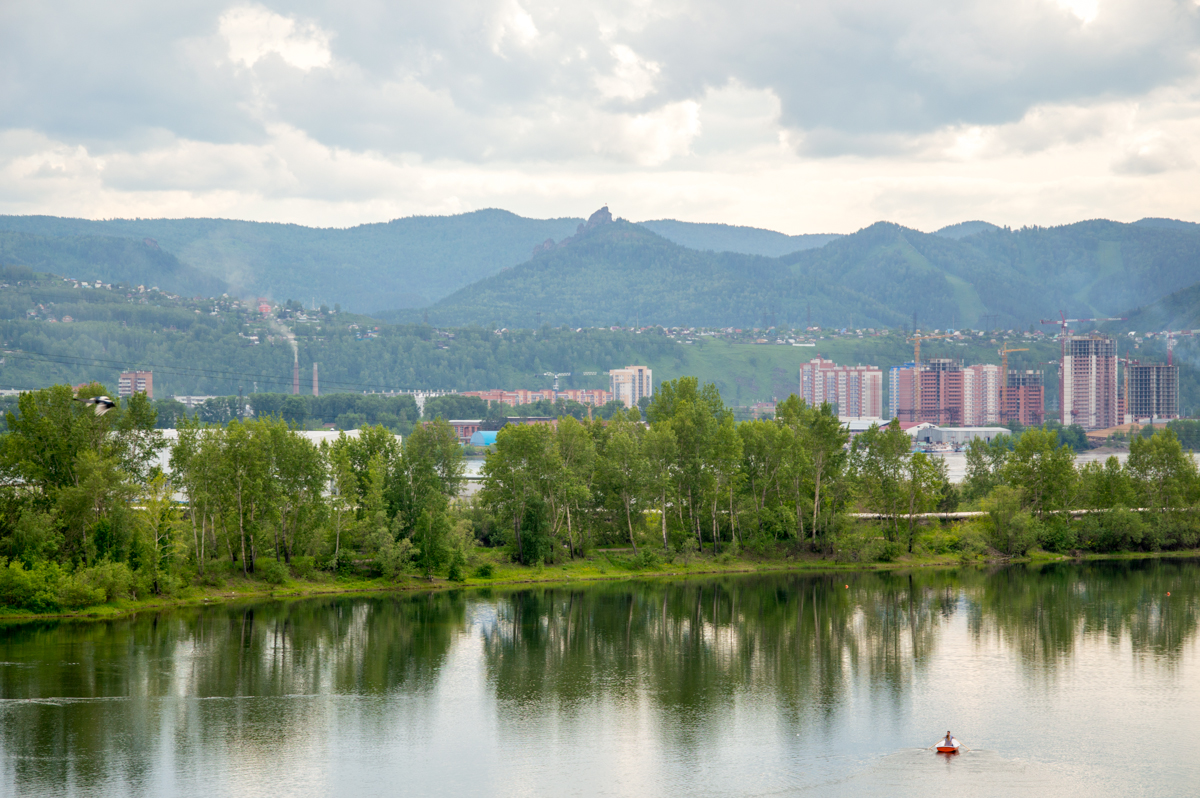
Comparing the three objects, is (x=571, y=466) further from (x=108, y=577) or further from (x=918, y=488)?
(x=108, y=577)

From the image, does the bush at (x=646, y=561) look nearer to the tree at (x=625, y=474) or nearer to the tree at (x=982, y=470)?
the tree at (x=625, y=474)

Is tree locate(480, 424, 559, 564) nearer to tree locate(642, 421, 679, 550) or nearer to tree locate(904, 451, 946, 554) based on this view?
tree locate(642, 421, 679, 550)

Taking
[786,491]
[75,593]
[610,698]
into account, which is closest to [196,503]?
[75,593]

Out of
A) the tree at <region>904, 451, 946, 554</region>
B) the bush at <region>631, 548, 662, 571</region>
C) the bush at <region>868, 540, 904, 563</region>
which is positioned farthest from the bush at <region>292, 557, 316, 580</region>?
the tree at <region>904, 451, 946, 554</region>

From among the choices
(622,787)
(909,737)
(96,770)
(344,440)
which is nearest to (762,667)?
(909,737)

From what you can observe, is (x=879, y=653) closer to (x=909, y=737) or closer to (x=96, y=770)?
(x=909, y=737)

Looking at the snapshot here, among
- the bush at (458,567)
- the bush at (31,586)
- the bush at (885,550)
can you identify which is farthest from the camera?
the bush at (885,550)

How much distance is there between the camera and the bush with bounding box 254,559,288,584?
2530 inches

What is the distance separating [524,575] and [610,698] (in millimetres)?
30357

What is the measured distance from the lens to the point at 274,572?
6431 centimetres

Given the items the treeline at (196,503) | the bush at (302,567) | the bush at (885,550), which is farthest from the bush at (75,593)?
the bush at (885,550)

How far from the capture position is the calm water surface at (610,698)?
32.4 meters

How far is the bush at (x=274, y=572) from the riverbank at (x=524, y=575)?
29 cm

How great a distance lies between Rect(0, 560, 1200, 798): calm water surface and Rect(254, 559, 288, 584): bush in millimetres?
2875
